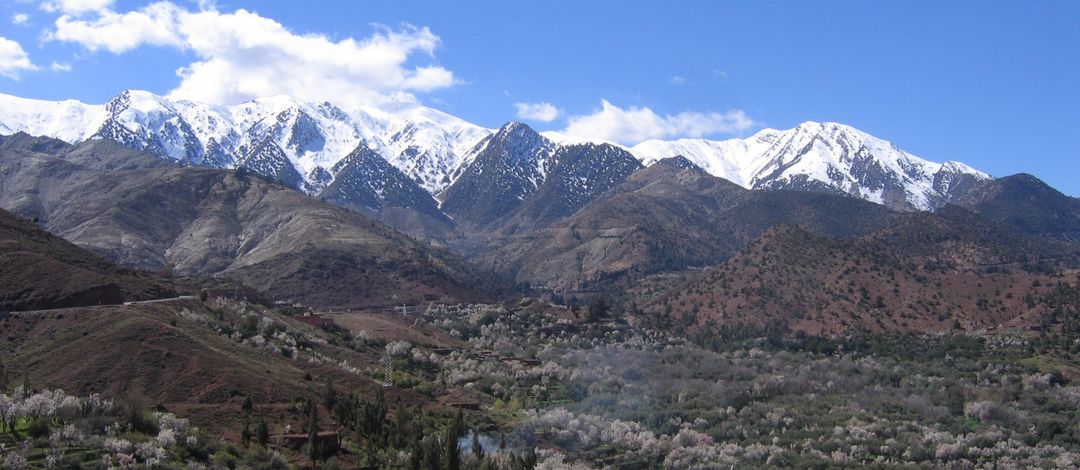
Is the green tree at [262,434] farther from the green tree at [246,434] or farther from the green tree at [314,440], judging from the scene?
the green tree at [314,440]

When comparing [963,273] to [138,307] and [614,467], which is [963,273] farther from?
[138,307]

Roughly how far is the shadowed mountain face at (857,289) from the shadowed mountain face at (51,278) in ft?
284

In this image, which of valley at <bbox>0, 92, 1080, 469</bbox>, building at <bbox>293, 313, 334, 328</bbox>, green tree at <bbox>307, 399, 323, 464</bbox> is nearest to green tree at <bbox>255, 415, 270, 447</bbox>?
valley at <bbox>0, 92, 1080, 469</bbox>

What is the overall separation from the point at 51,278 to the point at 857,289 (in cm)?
10753

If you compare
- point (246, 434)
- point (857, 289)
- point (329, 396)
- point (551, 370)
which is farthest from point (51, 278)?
point (857, 289)

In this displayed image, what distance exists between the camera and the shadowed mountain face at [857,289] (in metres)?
143

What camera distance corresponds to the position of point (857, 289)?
152m

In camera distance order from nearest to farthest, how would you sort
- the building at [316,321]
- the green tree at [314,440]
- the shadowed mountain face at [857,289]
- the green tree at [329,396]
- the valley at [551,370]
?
the green tree at [314,440]
the valley at [551,370]
the green tree at [329,396]
the building at [316,321]
the shadowed mountain face at [857,289]

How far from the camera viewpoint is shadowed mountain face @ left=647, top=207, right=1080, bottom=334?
143 metres

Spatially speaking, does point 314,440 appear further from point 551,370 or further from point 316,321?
point 316,321

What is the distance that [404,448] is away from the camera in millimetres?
64812

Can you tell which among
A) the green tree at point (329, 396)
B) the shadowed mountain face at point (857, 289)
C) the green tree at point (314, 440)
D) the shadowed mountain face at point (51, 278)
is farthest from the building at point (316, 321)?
the shadowed mountain face at point (857, 289)

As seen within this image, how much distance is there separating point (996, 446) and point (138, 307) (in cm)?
6410

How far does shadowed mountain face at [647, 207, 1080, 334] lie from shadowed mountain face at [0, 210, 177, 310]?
86.5 metres
